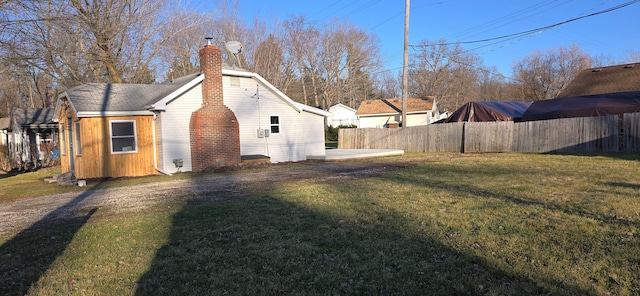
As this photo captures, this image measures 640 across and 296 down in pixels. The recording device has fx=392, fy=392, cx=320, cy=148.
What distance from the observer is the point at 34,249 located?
510cm

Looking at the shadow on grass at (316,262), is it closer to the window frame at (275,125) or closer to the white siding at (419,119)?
the window frame at (275,125)

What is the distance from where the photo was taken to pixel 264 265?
13.6 feet

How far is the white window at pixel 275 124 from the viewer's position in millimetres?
17172

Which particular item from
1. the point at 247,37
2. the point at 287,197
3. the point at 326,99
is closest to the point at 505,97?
the point at 326,99

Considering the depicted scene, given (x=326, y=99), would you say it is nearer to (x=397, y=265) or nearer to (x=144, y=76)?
(x=144, y=76)

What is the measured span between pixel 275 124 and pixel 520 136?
11723 mm

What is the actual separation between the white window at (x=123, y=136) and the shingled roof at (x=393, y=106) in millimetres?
32728

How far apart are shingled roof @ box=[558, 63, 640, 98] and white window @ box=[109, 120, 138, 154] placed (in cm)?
2589

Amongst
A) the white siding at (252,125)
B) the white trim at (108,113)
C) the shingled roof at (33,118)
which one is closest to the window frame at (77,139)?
the white trim at (108,113)

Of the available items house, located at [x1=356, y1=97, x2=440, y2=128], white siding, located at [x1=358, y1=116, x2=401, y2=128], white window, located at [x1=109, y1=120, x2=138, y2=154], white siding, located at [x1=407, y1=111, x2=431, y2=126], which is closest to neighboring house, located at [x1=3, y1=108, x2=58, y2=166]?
white window, located at [x1=109, y1=120, x2=138, y2=154]

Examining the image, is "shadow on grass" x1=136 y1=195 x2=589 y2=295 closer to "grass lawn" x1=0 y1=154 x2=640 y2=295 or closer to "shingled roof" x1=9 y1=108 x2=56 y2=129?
"grass lawn" x1=0 y1=154 x2=640 y2=295

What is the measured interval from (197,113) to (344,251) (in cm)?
1143

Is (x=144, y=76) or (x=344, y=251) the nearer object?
(x=344, y=251)

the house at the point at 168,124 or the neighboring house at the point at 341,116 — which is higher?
the neighboring house at the point at 341,116
